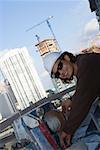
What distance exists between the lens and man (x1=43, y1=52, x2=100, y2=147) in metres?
1.85

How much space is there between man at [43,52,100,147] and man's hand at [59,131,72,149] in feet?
0.60

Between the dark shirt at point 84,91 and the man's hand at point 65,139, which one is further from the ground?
the dark shirt at point 84,91

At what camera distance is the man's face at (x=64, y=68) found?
2.09 meters

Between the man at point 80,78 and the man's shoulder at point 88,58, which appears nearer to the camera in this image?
the man at point 80,78

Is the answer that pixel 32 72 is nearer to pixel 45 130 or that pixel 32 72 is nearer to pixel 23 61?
pixel 23 61

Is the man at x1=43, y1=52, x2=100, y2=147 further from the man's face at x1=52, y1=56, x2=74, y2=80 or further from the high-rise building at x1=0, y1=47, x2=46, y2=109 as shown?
the high-rise building at x1=0, y1=47, x2=46, y2=109

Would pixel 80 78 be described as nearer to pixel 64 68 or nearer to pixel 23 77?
pixel 64 68

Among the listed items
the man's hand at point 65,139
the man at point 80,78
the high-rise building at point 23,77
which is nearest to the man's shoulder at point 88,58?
the man at point 80,78

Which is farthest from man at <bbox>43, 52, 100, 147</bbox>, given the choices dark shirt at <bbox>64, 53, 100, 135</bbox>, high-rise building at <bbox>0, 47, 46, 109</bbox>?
high-rise building at <bbox>0, 47, 46, 109</bbox>

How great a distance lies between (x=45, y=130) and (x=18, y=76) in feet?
526

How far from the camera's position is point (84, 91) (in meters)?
1.85

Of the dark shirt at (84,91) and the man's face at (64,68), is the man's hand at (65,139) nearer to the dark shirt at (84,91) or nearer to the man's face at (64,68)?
the dark shirt at (84,91)

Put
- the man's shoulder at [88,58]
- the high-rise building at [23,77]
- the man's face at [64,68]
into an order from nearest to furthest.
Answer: the man's shoulder at [88,58], the man's face at [64,68], the high-rise building at [23,77]

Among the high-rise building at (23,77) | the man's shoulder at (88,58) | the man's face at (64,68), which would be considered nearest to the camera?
the man's shoulder at (88,58)
